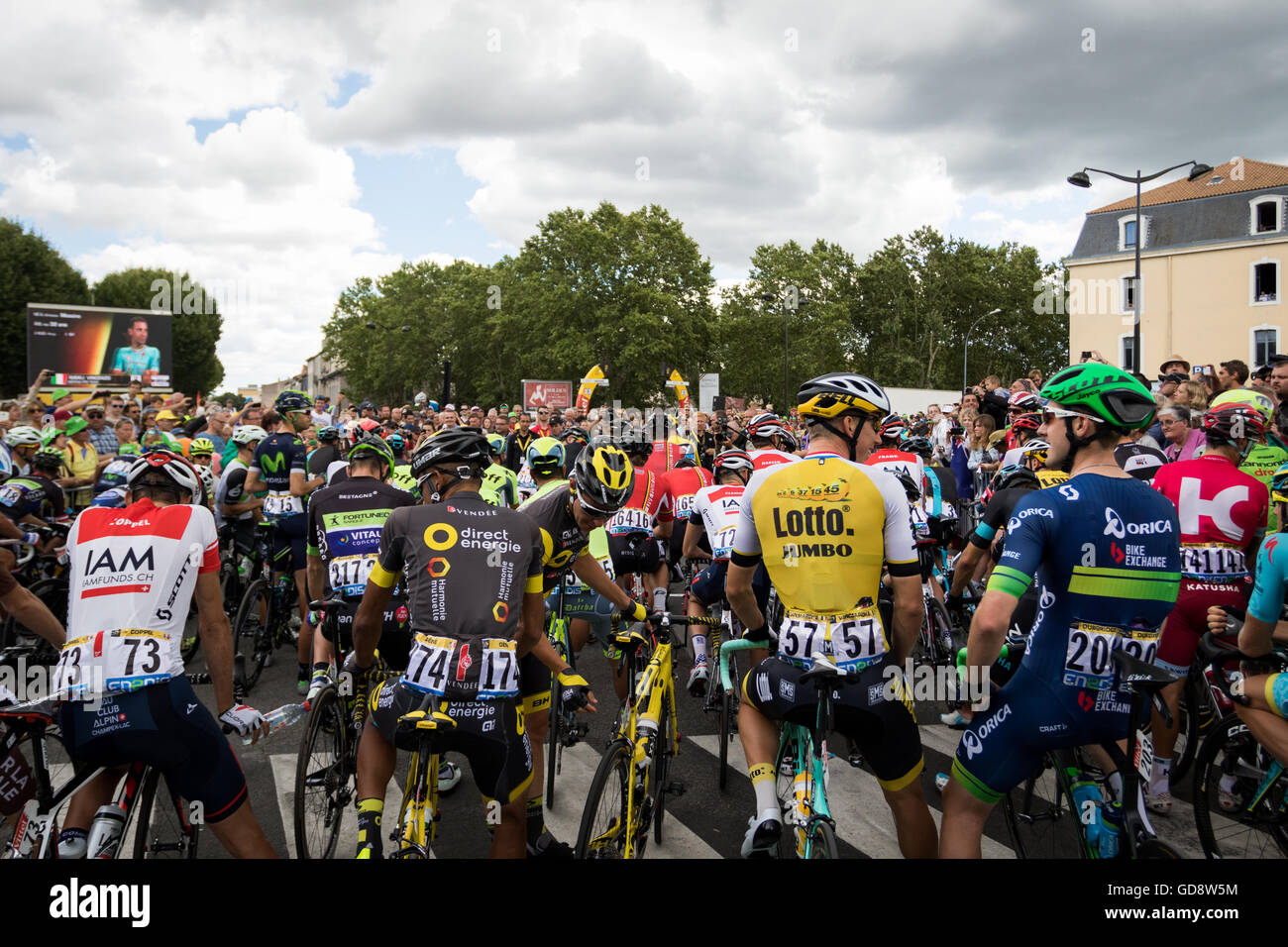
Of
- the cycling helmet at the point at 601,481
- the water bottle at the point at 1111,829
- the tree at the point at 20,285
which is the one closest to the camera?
the water bottle at the point at 1111,829

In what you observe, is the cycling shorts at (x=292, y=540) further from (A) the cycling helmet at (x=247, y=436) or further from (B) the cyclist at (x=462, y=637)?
(B) the cyclist at (x=462, y=637)

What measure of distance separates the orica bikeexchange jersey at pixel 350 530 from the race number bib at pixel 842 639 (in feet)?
8.86

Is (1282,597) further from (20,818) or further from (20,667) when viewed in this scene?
(20,667)

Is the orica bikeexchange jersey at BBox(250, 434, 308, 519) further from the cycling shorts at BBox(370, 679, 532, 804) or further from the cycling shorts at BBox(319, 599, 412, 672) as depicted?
the cycling shorts at BBox(370, 679, 532, 804)

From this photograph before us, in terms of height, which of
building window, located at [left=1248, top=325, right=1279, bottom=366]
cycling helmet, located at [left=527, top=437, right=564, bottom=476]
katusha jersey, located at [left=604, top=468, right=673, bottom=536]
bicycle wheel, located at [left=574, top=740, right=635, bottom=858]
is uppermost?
building window, located at [left=1248, top=325, right=1279, bottom=366]

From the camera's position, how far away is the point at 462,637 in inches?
126

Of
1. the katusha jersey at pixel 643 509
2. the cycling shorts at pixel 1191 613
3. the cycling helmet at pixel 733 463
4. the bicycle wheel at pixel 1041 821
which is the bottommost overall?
the bicycle wheel at pixel 1041 821

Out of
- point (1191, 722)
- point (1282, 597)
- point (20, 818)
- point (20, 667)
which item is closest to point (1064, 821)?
point (1191, 722)

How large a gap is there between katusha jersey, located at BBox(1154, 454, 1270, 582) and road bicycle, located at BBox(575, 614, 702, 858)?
2.92 m

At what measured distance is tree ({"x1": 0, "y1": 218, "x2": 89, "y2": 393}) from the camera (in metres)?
50.2

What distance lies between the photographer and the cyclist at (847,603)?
10.6ft

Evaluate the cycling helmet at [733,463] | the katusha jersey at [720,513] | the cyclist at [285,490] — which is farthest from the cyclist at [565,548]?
the cyclist at [285,490]

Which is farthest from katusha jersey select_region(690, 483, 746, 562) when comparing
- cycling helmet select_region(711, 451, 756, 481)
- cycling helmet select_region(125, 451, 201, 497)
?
cycling helmet select_region(125, 451, 201, 497)

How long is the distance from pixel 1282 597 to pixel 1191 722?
7.74 ft
